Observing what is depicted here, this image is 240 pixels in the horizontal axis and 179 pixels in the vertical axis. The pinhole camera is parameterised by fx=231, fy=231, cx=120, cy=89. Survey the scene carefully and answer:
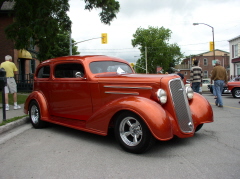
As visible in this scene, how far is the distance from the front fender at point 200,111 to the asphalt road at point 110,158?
1.23ft

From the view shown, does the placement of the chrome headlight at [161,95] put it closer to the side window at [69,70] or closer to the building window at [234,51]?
the side window at [69,70]

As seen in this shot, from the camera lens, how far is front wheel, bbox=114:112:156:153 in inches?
140

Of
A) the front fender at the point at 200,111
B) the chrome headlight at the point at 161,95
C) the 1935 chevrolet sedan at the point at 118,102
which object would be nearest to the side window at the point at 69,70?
the 1935 chevrolet sedan at the point at 118,102

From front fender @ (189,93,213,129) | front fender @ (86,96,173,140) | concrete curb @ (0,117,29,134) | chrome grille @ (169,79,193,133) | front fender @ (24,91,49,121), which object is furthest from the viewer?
front fender @ (24,91,49,121)

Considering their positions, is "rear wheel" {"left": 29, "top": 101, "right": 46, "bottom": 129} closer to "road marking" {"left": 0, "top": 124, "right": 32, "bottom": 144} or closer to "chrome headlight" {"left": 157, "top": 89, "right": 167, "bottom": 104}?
"road marking" {"left": 0, "top": 124, "right": 32, "bottom": 144}

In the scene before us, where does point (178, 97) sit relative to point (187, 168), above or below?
above

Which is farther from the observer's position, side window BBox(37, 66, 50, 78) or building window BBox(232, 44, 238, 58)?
building window BBox(232, 44, 238, 58)

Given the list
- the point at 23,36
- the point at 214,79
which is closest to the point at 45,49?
the point at 23,36

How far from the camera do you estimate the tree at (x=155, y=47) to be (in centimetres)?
6097

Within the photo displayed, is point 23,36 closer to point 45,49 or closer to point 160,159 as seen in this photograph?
point 45,49

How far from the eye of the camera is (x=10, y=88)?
7.88 meters

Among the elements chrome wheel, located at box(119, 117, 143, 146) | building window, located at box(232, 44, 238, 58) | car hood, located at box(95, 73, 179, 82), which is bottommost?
chrome wheel, located at box(119, 117, 143, 146)

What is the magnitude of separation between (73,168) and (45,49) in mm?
9890

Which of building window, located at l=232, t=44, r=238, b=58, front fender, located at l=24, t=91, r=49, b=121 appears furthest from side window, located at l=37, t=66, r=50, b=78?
building window, located at l=232, t=44, r=238, b=58
